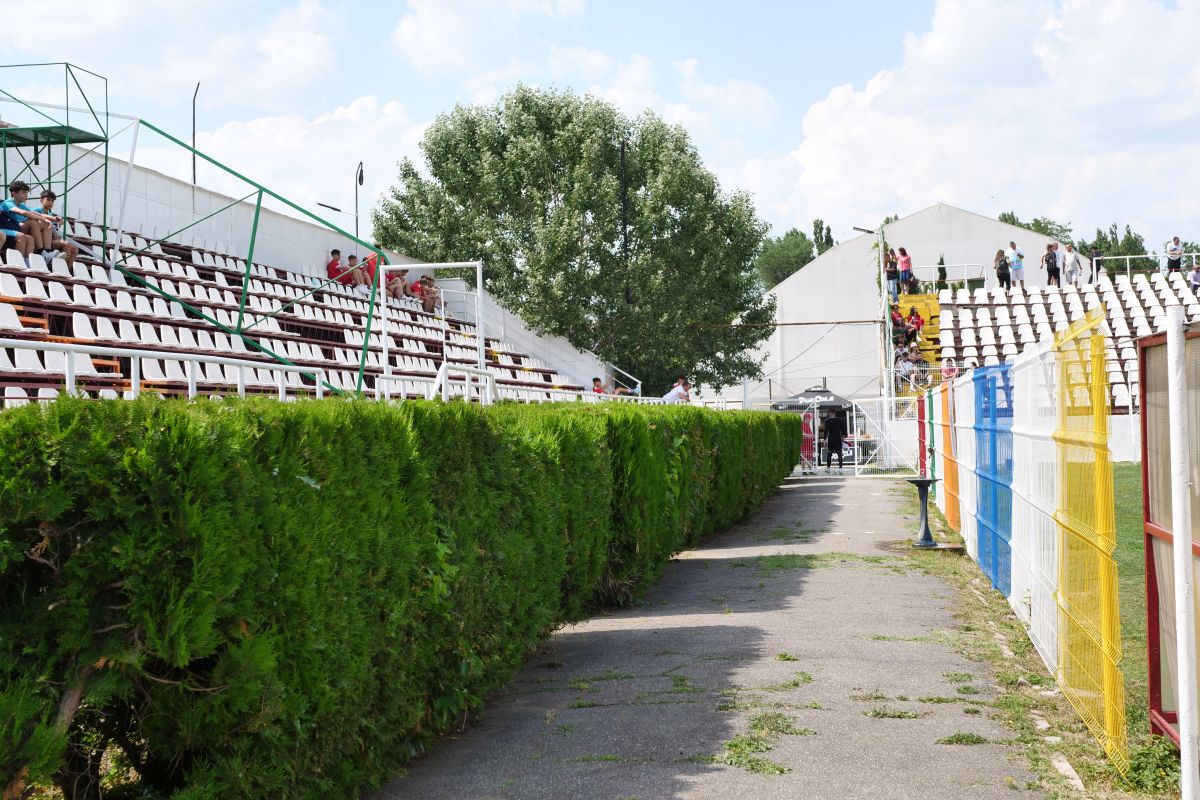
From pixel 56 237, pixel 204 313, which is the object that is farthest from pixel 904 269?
pixel 56 237

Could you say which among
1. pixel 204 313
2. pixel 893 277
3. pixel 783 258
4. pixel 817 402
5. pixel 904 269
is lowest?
pixel 817 402

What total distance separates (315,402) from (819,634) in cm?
441

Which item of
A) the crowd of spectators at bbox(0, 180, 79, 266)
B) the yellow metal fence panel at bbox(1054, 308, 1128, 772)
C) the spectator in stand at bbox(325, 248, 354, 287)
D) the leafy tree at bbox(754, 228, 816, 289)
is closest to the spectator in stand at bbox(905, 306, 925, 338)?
the spectator in stand at bbox(325, 248, 354, 287)

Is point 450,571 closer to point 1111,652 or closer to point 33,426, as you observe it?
point 33,426

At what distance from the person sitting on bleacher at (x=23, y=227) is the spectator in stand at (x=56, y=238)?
0.68 ft

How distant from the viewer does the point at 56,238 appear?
16.1m

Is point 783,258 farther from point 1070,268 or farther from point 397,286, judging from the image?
point 397,286

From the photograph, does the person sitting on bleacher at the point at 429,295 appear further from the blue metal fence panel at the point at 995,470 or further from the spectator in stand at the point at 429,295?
the blue metal fence panel at the point at 995,470

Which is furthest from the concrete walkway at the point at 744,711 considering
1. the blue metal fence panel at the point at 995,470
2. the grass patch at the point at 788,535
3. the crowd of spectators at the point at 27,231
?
the crowd of spectators at the point at 27,231

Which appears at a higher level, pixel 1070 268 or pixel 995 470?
pixel 1070 268

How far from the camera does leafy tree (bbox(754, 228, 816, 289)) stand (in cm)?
12675

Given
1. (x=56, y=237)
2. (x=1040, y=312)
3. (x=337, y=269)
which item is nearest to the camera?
(x=56, y=237)

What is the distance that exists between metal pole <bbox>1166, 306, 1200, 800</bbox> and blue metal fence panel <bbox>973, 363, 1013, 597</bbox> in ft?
14.1

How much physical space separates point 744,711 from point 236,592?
3038 millimetres
